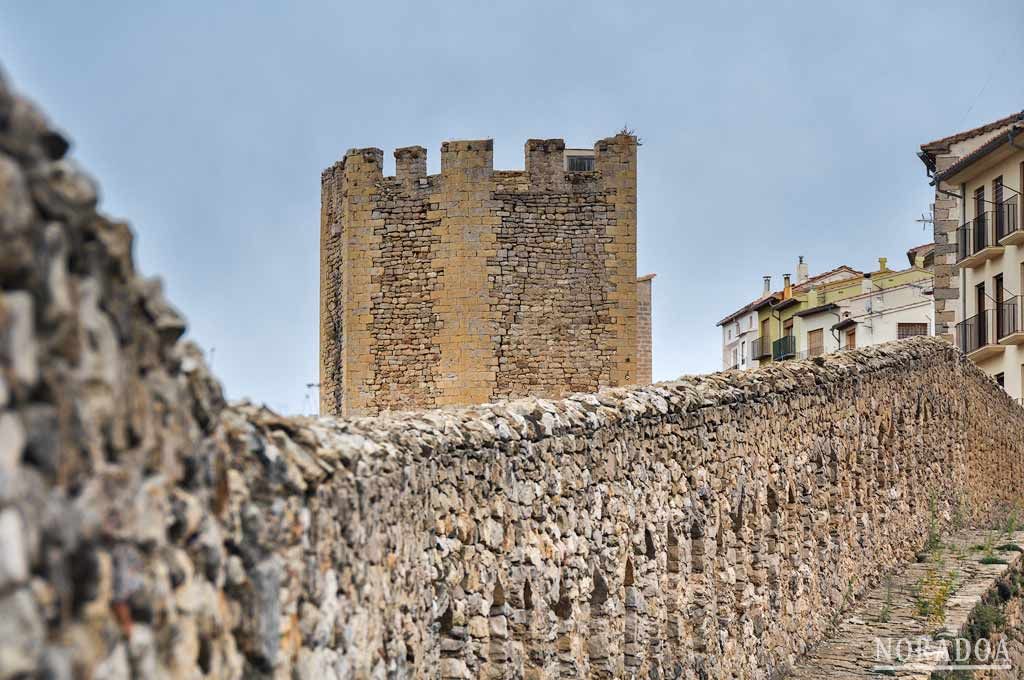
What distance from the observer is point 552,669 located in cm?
687

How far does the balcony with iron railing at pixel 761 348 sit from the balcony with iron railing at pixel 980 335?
20.9m

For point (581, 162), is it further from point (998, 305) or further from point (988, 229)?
point (998, 305)

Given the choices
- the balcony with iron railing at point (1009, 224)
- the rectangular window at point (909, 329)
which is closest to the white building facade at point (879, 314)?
the rectangular window at point (909, 329)

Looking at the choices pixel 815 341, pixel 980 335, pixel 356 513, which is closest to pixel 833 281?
pixel 815 341

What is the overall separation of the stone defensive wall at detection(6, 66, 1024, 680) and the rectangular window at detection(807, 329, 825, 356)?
121 ft

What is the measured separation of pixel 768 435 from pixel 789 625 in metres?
1.72

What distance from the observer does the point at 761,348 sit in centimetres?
5641

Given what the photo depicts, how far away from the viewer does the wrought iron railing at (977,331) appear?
33125 mm

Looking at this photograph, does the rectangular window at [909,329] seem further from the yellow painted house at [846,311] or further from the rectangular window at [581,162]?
the rectangular window at [581,162]

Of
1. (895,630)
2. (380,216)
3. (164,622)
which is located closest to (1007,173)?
(380,216)

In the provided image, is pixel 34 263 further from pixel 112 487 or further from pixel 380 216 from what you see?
pixel 380 216

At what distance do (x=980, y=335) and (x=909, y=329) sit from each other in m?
13.4

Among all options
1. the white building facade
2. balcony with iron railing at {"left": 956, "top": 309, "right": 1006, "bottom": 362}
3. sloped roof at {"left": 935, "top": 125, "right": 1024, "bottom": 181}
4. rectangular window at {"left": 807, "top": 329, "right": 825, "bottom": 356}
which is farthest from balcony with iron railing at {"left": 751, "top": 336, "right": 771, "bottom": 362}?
sloped roof at {"left": 935, "top": 125, "right": 1024, "bottom": 181}

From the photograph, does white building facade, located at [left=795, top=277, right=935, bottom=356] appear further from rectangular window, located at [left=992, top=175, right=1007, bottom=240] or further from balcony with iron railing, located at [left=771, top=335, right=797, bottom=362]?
rectangular window, located at [left=992, top=175, right=1007, bottom=240]
